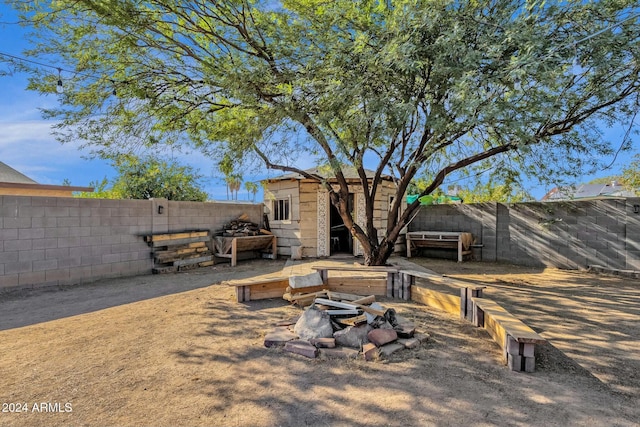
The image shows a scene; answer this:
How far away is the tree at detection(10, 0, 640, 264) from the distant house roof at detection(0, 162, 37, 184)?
24.5ft

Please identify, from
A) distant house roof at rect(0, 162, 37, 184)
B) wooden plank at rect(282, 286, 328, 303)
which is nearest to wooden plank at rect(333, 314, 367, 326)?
wooden plank at rect(282, 286, 328, 303)

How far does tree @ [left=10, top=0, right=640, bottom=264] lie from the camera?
156 inches

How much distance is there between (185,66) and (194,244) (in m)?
4.51

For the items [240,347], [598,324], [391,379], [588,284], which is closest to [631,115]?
→ [588,284]

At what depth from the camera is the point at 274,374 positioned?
2658 mm

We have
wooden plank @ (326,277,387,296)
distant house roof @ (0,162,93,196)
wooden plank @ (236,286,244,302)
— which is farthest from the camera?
distant house roof @ (0,162,93,196)

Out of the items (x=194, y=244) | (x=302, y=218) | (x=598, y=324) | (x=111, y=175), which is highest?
(x=111, y=175)

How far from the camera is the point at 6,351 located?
3.11 meters

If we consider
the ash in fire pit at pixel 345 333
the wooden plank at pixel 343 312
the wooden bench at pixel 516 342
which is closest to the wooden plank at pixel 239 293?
the ash in fire pit at pixel 345 333

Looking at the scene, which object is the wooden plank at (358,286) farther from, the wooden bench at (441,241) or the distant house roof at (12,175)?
the distant house roof at (12,175)

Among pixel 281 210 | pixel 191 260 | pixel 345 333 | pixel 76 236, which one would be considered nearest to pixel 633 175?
pixel 281 210

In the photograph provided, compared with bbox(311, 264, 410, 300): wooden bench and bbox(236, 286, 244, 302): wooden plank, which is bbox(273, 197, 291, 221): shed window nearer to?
bbox(311, 264, 410, 300): wooden bench

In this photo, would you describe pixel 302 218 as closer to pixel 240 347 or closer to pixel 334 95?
pixel 334 95

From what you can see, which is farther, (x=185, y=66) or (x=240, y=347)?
(x=185, y=66)
